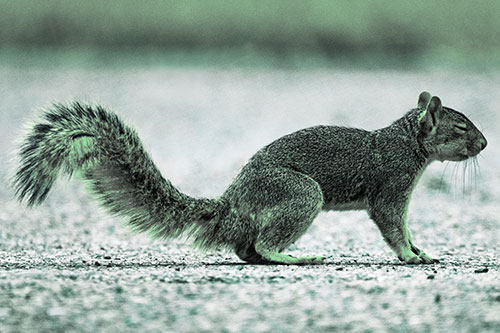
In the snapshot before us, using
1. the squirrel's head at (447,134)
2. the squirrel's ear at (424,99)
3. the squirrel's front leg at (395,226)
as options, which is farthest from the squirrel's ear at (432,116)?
the squirrel's front leg at (395,226)

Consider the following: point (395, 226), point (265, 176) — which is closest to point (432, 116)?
point (395, 226)

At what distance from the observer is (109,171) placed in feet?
20.2

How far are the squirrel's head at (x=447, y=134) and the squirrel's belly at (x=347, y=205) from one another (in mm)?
648

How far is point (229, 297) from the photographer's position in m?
4.81

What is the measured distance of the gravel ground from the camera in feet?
14.5

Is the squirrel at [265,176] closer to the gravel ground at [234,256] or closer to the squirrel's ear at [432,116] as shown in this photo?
the squirrel's ear at [432,116]

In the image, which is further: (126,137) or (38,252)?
(38,252)

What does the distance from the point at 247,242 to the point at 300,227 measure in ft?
1.36

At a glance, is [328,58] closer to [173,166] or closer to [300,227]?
[173,166]

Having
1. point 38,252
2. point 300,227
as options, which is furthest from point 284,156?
point 38,252

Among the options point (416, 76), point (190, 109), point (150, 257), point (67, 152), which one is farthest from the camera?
point (416, 76)

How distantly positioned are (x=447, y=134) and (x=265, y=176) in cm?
147

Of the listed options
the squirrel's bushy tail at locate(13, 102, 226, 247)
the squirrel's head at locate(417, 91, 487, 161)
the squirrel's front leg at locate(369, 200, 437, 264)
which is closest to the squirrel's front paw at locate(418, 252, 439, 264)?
the squirrel's front leg at locate(369, 200, 437, 264)

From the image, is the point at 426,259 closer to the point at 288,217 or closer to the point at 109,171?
the point at 288,217
